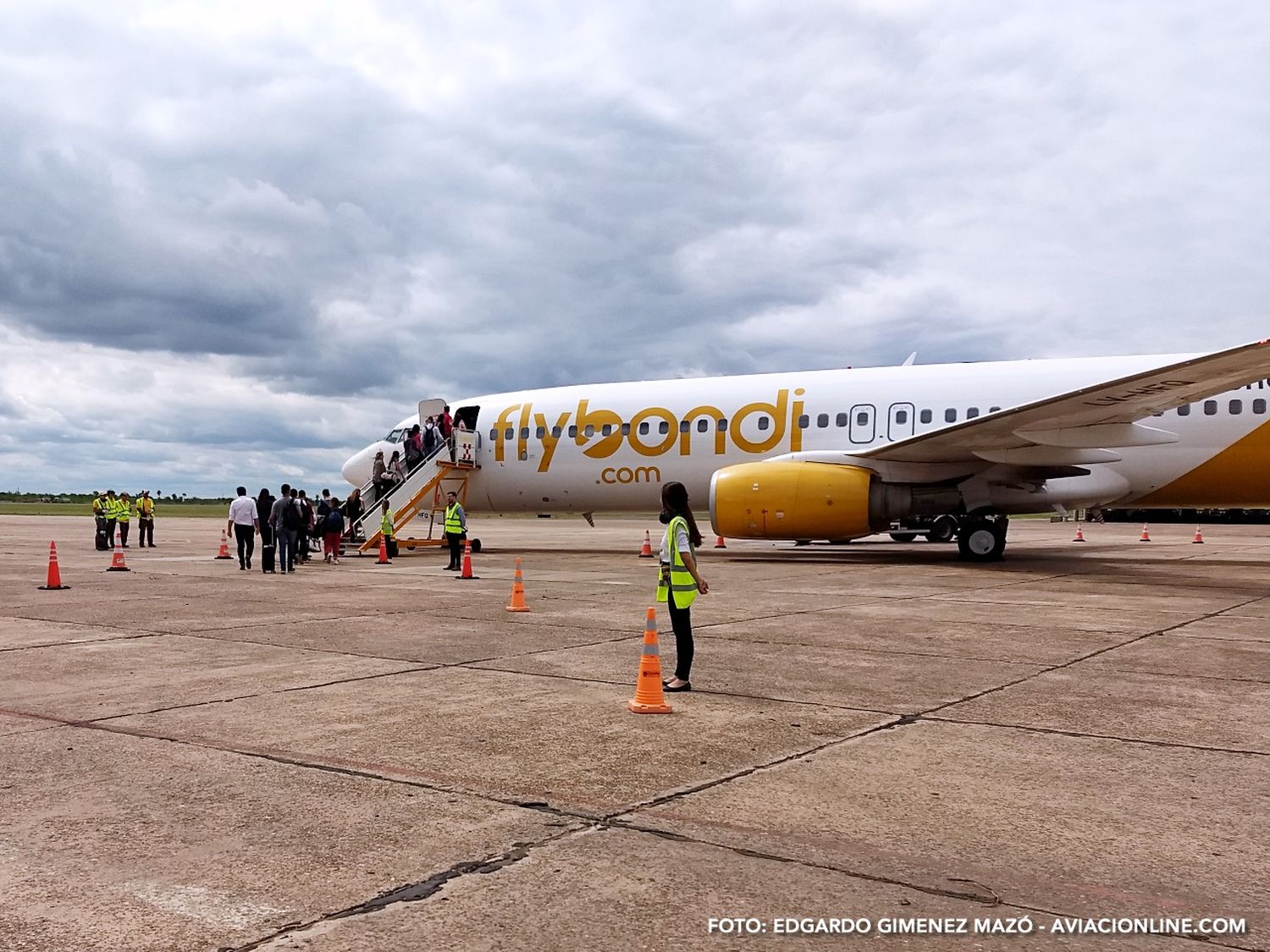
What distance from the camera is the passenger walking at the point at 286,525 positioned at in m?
17.5

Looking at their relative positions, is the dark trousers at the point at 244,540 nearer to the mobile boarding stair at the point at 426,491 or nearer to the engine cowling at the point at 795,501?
the mobile boarding stair at the point at 426,491

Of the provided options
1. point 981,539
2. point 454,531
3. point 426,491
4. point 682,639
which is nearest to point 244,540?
point 426,491

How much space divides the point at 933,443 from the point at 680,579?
33.5 feet

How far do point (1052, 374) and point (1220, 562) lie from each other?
5.18 meters

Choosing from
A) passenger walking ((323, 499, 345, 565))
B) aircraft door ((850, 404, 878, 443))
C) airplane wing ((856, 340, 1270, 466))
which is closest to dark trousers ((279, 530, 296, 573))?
passenger walking ((323, 499, 345, 565))

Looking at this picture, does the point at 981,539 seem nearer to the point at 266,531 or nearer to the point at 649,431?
the point at 649,431

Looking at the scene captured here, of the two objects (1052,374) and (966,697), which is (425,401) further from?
(966,697)

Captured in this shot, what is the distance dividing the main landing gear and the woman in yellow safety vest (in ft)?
40.0

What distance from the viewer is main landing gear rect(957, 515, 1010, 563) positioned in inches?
699

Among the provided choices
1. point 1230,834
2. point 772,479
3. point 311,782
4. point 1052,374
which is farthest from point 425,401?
point 1230,834

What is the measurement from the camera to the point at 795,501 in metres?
16.7

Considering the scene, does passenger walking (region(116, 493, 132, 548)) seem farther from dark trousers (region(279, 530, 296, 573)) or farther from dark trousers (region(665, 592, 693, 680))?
dark trousers (region(665, 592, 693, 680))

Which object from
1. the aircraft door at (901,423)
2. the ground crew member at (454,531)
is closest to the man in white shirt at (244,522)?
the ground crew member at (454,531)

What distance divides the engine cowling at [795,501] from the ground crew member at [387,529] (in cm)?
733
